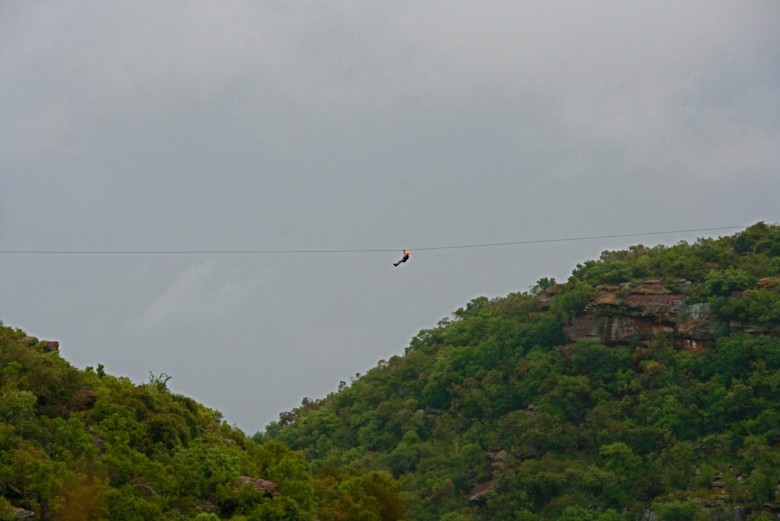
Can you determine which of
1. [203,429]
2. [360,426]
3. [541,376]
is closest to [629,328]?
[541,376]

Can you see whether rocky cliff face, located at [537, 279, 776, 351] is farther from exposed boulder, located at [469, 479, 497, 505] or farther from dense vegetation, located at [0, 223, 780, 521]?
exposed boulder, located at [469, 479, 497, 505]

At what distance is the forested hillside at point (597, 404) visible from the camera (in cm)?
7362

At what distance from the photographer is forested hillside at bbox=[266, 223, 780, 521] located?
73625 millimetres

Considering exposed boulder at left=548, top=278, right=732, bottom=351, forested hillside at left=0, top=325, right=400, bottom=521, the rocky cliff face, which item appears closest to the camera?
forested hillside at left=0, top=325, right=400, bottom=521

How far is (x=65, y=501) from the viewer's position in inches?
1592

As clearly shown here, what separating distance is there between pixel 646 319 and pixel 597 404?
20.8 feet

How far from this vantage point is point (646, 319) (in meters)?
83.5

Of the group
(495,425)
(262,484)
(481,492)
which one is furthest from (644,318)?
(262,484)

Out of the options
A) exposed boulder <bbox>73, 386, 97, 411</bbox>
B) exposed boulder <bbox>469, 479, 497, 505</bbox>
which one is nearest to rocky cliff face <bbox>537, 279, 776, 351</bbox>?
exposed boulder <bbox>469, 479, 497, 505</bbox>

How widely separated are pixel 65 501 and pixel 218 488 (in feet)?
21.2

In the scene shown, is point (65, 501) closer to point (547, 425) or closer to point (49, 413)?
point (49, 413)

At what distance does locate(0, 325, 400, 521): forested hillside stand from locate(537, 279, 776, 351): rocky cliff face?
1342 inches

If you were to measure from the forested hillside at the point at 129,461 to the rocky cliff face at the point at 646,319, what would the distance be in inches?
1342

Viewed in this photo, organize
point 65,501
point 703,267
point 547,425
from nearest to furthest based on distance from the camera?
point 65,501 → point 547,425 → point 703,267
